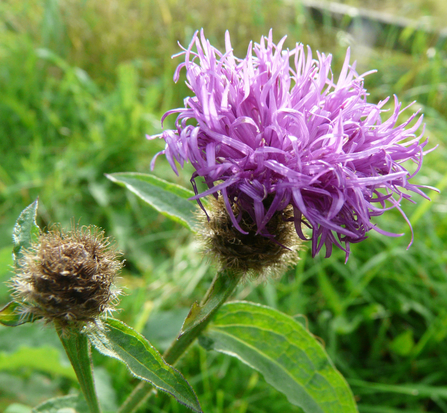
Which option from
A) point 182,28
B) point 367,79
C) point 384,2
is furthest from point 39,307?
point 384,2

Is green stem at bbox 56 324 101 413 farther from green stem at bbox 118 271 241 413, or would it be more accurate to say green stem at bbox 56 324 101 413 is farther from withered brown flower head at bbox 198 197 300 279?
withered brown flower head at bbox 198 197 300 279

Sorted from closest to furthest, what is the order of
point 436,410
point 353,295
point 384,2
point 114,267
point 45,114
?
point 114,267, point 436,410, point 353,295, point 45,114, point 384,2

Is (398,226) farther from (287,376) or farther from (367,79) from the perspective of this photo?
(367,79)

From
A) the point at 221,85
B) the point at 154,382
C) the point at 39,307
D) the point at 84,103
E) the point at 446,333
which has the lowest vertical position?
the point at 446,333

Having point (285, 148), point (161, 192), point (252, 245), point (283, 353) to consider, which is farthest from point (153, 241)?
point (285, 148)

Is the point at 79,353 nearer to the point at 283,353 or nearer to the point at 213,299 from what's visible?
the point at 213,299

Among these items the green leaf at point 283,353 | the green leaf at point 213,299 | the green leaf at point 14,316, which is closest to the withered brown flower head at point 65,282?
the green leaf at point 14,316

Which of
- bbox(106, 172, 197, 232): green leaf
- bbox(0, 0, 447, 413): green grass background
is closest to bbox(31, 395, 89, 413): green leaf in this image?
bbox(0, 0, 447, 413): green grass background
